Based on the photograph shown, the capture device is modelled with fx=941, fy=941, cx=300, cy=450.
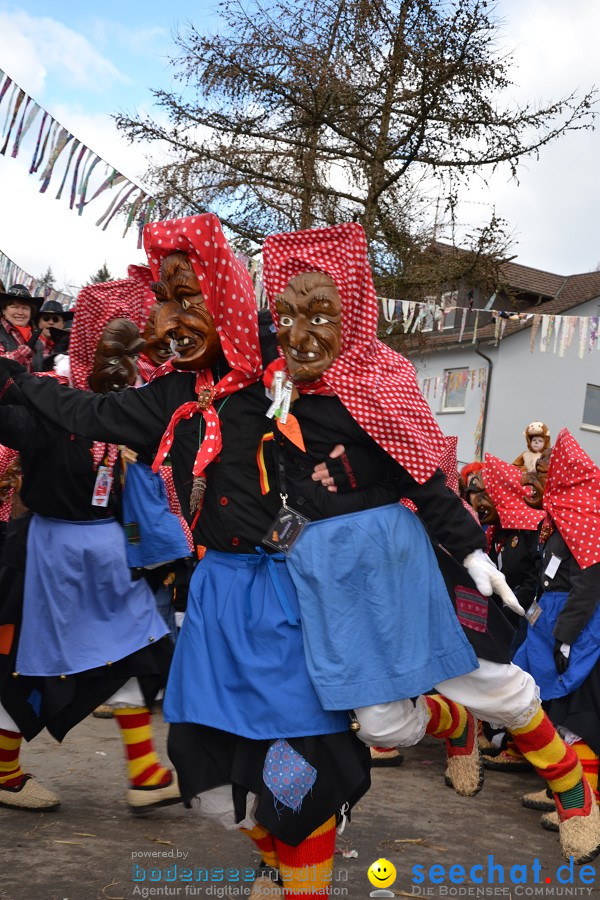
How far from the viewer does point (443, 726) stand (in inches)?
156

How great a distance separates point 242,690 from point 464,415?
2423cm

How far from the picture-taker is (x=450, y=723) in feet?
13.2

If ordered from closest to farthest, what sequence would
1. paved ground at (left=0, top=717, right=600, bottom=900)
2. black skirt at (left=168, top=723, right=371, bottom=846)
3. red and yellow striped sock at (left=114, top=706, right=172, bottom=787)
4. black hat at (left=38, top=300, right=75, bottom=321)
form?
black skirt at (left=168, top=723, right=371, bottom=846) < paved ground at (left=0, top=717, right=600, bottom=900) < red and yellow striped sock at (left=114, top=706, right=172, bottom=787) < black hat at (left=38, top=300, right=75, bottom=321)

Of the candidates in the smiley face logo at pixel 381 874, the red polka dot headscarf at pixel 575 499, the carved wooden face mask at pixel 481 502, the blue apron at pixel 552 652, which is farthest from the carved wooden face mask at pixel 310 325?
the carved wooden face mask at pixel 481 502

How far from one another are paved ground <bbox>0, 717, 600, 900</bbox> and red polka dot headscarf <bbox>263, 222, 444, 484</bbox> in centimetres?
165

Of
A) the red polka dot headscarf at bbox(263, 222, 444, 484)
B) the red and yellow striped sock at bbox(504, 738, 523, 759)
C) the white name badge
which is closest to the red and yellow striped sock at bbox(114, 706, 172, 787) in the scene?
the white name badge

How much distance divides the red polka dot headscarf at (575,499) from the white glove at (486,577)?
1.97 metres

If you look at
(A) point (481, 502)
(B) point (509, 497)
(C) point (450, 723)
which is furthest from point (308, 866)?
(A) point (481, 502)

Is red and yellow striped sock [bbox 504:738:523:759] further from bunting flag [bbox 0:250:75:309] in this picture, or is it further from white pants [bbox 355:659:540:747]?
bunting flag [bbox 0:250:75:309]

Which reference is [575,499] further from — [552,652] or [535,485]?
[535,485]

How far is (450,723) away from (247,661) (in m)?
1.65

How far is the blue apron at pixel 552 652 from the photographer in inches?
185

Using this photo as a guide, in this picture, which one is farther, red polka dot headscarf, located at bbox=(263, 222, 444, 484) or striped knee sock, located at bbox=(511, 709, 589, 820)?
striped knee sock, located at bbox=(511, 709, 589, 820)

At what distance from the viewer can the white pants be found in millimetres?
2674
